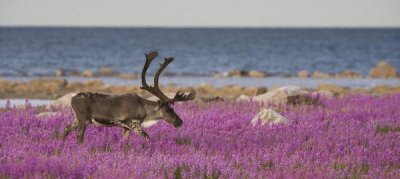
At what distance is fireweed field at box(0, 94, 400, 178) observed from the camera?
370 inches

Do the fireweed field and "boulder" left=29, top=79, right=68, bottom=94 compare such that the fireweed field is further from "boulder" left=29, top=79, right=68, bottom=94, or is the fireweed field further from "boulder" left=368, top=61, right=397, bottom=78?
"boulder" left=368, top=61, right=397, bottom=78

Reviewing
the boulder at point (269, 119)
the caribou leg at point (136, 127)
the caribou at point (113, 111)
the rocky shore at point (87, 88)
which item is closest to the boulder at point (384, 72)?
the rocky shore at point (87, 88)

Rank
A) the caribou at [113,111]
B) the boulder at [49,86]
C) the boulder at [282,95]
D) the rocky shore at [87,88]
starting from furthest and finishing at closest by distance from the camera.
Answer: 1. the boulder at [49,86]
2. the rocky shore at [87,88]
3. the boulder at [282,95]
4. the caribou at [113,111]

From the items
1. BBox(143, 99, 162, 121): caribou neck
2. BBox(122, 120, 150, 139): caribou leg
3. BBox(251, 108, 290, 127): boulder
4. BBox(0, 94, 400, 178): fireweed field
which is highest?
BBox(143, 99, 162, 121): caribou neck

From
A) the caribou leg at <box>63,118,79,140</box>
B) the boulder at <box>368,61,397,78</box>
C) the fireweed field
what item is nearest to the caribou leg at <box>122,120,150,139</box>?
the fireweed field

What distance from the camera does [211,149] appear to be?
1148 centimetres

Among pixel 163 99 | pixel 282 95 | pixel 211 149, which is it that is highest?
pixel 163 99

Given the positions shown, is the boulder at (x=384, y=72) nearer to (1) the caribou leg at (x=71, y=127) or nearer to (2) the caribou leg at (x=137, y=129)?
(2) the caribou leg at (x=137, y=129)

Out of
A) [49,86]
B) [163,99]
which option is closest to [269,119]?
[163,99]

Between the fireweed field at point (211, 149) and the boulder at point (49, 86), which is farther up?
the boulder at point (49, 86)

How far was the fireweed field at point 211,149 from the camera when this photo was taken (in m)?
9.39

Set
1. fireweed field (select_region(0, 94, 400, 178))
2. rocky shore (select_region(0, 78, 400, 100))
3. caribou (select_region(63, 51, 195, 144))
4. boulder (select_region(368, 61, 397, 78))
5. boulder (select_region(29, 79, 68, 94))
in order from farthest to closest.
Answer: boulder (select_region(368, 61, 397, 78)) < boulder (select_region(29, 79, 68, 94)) < rocky shore (select_region(0, 78, 400, 100)) < caribou (select_region(63, 51, 195, 144)) < fireweed field (select_region(0, 94, 400, 178))

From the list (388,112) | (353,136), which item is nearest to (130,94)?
(353,136)

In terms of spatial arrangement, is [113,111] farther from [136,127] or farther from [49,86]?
[49,86]
